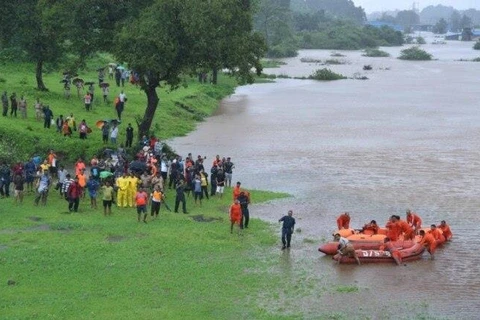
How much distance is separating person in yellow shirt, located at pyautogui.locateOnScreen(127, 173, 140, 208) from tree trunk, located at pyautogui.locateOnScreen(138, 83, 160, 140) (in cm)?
898

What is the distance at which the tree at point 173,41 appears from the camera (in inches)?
1264

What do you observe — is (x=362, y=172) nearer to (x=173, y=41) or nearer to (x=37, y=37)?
(x=173, y=41)

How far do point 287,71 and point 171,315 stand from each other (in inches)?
3023

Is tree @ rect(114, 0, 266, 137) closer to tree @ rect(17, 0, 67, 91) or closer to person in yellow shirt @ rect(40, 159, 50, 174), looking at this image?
tree @ rect(17, 0, 67, 91)

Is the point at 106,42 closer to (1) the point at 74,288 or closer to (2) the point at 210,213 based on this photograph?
(2) the point at 210,213

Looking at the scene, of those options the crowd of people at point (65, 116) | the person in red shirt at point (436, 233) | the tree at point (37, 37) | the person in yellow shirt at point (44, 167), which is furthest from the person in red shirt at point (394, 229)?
the tree at point (37, 37)

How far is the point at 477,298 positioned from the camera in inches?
776

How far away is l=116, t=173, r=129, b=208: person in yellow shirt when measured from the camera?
1036 inches

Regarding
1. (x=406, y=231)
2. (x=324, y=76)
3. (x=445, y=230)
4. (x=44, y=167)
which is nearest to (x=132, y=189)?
(x=44, y=167)

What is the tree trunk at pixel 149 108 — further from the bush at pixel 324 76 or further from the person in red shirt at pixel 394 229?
the bush at pixel 324 76

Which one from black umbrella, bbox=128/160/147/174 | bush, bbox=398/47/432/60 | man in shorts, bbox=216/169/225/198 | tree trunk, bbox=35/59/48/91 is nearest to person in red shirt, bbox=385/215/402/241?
man in shorts, bbox=216/169/225/198

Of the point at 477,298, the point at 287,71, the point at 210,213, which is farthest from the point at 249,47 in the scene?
the point at 287,71

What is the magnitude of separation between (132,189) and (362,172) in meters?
11.7

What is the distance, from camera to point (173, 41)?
3266cm
